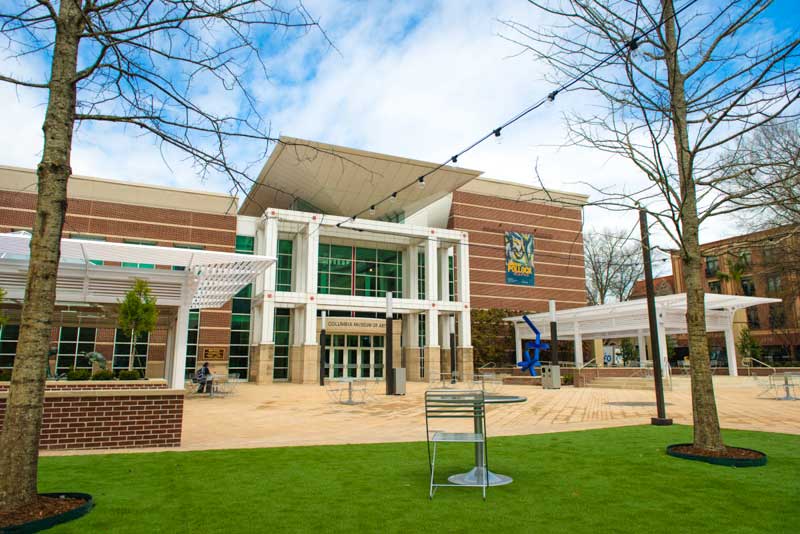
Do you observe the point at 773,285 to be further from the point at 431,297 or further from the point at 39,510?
the point at 39,510

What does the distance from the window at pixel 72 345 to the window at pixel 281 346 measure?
32.4 feet

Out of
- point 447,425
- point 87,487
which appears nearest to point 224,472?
point 87,487

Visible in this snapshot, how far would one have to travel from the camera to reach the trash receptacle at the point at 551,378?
74.7 ft

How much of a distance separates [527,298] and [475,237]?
6272 millimetres

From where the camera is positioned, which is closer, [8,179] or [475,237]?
[8,179]

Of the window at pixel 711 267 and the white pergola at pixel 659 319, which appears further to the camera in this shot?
the window at pixel 711 267

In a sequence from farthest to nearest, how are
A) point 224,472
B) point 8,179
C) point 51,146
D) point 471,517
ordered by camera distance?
point 8,179 < point 224,472 < point 51,146 < point 471,517

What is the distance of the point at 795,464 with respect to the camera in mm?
6078

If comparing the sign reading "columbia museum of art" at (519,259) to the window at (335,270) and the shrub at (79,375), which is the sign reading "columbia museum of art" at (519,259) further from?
the shrub at (79,375)

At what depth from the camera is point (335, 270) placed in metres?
35.4

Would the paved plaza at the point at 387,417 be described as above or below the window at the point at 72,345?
below

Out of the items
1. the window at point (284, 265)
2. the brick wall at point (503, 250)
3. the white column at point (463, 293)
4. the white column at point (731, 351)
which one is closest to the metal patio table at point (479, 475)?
the white column at point (731, 351)

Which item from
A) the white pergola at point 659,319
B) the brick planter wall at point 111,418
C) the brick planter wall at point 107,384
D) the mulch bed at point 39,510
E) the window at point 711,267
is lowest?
the mulch bed at point 39,510

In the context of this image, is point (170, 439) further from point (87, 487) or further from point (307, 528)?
point (307, 528)
